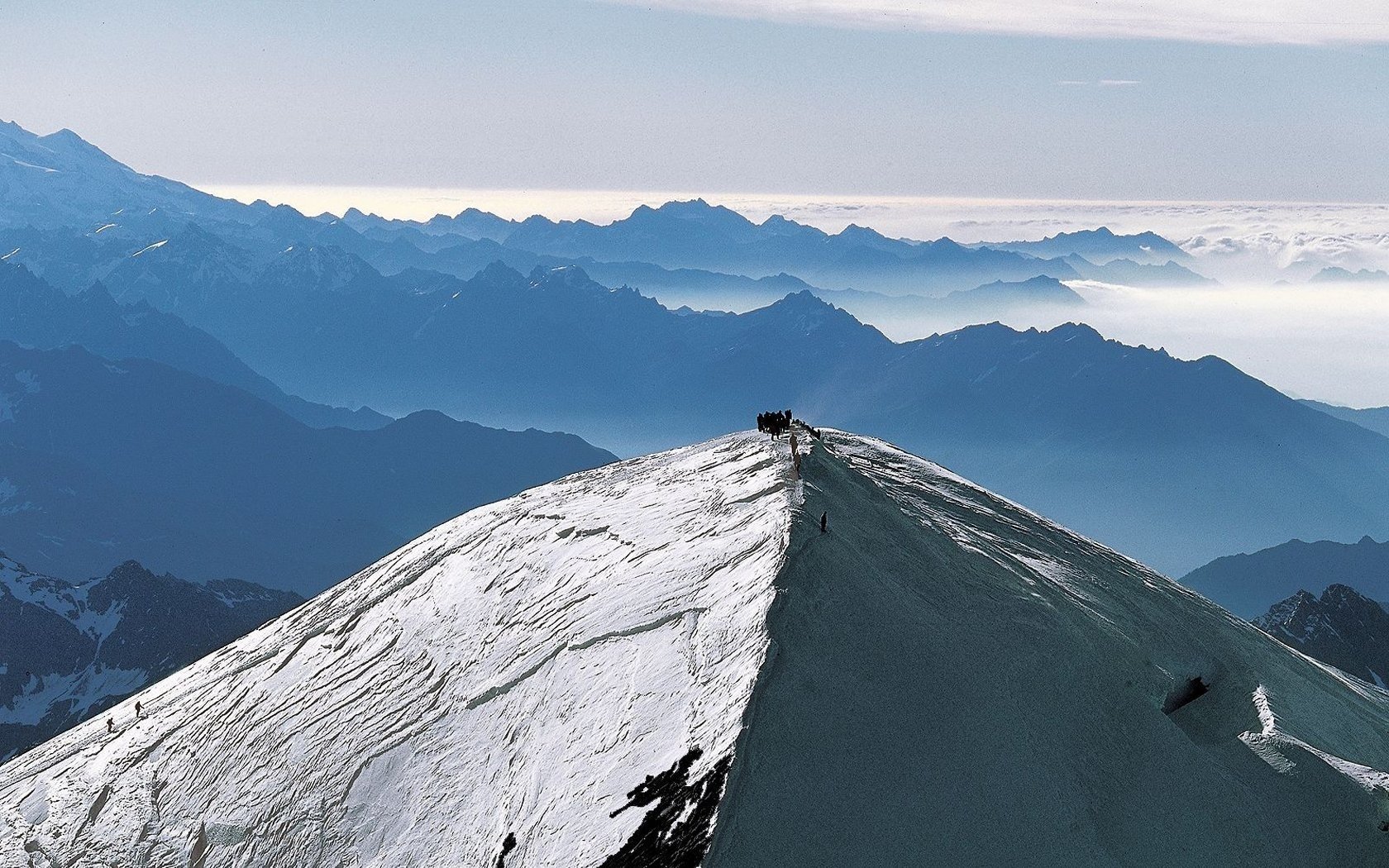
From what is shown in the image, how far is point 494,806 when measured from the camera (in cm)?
2706

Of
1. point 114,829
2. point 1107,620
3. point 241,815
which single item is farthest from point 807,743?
point 114,829

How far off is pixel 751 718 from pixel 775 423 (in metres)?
19.3

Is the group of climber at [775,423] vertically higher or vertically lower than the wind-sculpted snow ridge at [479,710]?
higher

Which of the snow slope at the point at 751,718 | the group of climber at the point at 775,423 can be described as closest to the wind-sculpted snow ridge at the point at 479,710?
the snow slope at the point at 751,718

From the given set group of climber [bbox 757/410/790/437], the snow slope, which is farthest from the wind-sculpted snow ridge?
group of climber [bbox 757/410/790/437]

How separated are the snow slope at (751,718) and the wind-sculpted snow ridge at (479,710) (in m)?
0.10

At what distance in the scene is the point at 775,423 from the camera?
42.6 m

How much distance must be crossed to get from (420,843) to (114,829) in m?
13.7

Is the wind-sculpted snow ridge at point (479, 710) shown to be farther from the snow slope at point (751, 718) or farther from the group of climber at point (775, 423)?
the group of climber at point (775, 423)

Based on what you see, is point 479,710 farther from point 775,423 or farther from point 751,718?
point 775,423

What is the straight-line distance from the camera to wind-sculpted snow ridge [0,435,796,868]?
84.6ft

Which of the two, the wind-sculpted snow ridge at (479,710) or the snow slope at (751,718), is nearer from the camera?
the snow slope at (751,718)

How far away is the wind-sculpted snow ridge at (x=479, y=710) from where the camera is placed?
25797 millimetres

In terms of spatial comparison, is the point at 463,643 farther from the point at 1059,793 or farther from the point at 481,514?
the point at 1059,793
